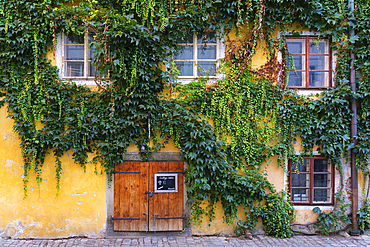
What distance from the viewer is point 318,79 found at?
19.8 ft

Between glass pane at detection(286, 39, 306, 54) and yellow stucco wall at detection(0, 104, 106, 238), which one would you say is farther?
glass pane at detection(286, 39, 306, 54)

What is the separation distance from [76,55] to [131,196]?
3.58 m

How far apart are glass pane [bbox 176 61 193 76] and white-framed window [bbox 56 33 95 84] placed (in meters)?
2.04

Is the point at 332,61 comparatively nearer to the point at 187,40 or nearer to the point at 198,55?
the point at 198,55

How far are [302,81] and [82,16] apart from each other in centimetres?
538

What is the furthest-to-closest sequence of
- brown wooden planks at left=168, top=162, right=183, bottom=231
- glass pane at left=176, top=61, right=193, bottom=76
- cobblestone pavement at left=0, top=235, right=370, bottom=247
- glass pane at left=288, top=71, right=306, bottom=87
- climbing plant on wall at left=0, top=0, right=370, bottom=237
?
1. glass pane at left=288, top=71, right=306, bottom=87
2. glass pane at left=176, top=61, right=193, bottom=76
3. brown wooden planks at left=168, top=162, right=183, bottom=231
4. climbing plant on wall at left=0, top=0, right=370, bottom=237
5. cobblestone pavement at left=0, top=235, right=370, bottom=247

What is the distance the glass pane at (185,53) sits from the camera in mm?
5895

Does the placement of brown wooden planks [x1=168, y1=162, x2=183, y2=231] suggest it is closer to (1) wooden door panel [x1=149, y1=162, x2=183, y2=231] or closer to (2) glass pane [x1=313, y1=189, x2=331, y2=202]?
(1) wooden door panel [x1=149, y1=162, x2=183, y2=231]

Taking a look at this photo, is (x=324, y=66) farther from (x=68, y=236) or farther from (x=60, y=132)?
(x=68, y=236)

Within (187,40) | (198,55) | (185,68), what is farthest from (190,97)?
(187,40)

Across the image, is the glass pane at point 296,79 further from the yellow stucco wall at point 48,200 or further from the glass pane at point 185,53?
the yellow stucco wall at point 48,200

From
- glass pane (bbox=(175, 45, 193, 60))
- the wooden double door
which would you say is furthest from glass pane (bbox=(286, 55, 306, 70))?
the wooden double door

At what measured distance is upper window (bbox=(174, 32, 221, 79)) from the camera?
586 cm

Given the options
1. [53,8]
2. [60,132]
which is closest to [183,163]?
[60,132]
